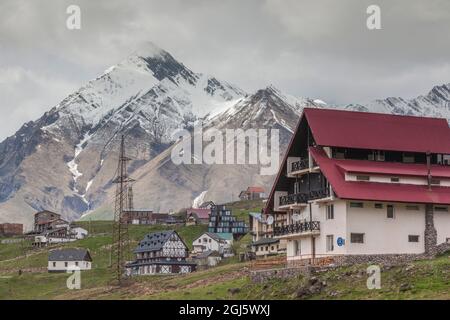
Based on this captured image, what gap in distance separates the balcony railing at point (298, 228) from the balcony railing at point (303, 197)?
8.34 ft

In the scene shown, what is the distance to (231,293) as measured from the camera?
95250 millimetres

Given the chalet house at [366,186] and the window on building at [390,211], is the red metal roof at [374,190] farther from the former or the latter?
the window on building at [390,211]

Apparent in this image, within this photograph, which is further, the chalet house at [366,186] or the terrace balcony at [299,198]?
the terrace balcony at [299,198]

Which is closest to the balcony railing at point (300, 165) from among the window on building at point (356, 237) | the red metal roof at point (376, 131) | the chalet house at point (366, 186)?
the chalet house at point (366, 186)

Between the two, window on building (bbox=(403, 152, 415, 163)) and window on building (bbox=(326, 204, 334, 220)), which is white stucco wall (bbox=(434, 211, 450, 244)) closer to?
window on building (bbox=(403, 152, 415, 163))

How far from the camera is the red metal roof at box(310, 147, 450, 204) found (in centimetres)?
9300

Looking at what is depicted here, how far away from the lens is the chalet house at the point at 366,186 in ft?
308

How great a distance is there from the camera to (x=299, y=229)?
101 m

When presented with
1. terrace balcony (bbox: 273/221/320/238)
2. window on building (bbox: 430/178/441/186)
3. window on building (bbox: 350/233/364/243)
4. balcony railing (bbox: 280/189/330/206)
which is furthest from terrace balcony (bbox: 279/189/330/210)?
window on building (bbox: 430/178/441/186)

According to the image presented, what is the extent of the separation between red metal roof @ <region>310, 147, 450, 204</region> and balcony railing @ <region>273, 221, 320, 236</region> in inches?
227
